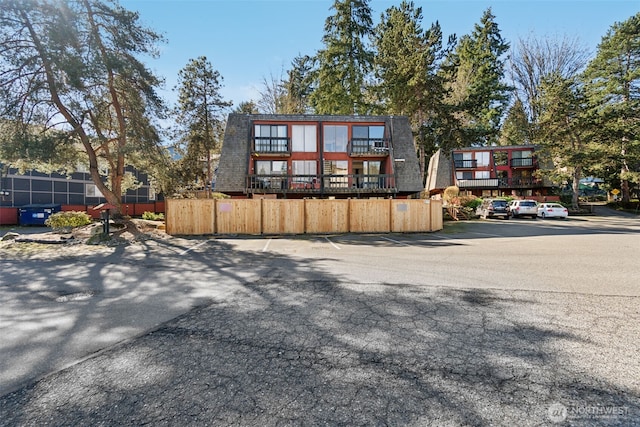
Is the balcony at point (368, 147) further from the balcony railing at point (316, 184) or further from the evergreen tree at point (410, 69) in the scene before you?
the evergreen tree at point (410, 69)

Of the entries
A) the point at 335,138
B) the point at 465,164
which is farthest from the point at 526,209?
the point at 335,138

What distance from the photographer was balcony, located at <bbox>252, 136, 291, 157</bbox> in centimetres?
2202

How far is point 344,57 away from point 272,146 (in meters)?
13.1

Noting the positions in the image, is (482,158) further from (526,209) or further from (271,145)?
(271,145)

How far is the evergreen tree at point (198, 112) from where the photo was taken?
22500 mm

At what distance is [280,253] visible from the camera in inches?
379

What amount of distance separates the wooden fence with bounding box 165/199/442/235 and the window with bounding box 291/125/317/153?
8.39 m

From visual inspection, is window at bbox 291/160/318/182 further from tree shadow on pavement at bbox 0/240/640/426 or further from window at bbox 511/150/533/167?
window at bbox 511/150/533/167

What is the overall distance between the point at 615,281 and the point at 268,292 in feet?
21.6

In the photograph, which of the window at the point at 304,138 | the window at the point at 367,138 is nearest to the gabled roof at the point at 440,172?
the window at the point at 367,138

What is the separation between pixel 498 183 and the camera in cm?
3541

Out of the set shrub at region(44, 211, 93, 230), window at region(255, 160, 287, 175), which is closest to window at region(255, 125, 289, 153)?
window at region(255, 160, 287, 175)

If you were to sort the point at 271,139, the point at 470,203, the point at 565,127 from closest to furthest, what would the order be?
the point at 271,139 < the point at 470,203 < the point at 565,127

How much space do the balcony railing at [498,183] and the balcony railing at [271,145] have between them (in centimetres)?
2277
